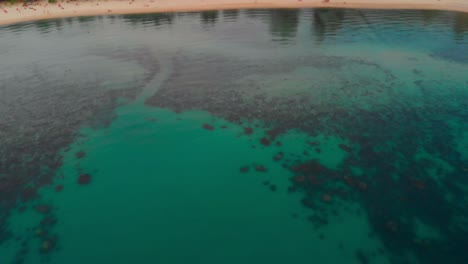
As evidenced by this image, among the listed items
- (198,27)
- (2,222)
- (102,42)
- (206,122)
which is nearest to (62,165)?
(2,222)

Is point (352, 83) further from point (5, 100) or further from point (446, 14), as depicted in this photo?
point (446, 14)

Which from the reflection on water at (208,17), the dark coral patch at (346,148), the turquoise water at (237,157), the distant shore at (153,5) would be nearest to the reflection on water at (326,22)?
the distant shore at (153,5)

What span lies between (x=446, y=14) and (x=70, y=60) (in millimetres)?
76476

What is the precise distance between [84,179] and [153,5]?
234 feet

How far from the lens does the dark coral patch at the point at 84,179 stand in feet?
59.0

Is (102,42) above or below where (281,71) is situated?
above

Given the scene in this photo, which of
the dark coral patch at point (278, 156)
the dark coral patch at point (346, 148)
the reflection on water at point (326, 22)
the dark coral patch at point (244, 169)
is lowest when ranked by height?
the dark coral patch at point (244, 169)

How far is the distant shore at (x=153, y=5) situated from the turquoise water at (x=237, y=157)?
Result: 39657 millimetres

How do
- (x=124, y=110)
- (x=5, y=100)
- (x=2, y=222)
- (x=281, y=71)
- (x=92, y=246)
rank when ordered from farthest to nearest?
1. (x=281, y=71)
2. (x=5, y=100)
3. (x=124, y=110)
4. (x=2, y=222)
5. (x=92, y=246)

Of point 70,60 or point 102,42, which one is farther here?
point 102,42

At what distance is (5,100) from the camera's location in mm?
27594

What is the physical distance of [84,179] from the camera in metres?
18.2

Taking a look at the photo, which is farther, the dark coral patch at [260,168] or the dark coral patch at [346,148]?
the dark coral patch at [346,148]

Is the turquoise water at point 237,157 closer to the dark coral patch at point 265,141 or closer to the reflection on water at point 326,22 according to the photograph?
the dark coral patch at point 265,141
